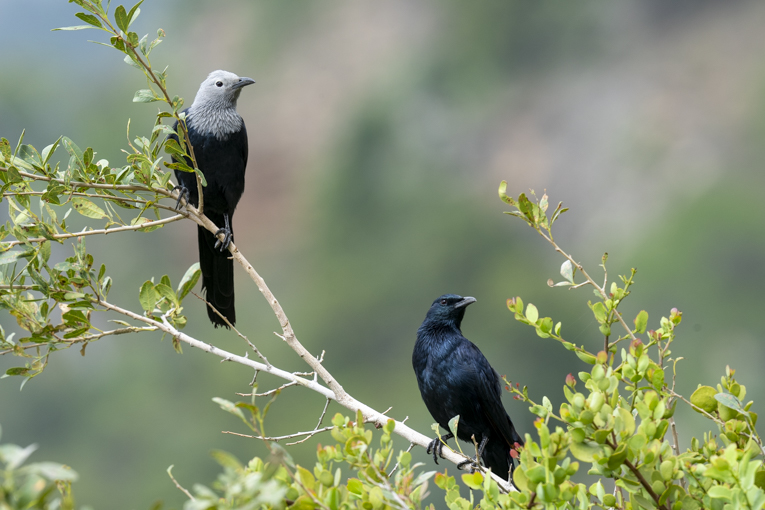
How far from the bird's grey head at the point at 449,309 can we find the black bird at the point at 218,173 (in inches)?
33.5

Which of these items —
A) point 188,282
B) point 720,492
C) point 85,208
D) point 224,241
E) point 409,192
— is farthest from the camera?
point 409,192

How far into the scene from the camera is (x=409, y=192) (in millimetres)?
8297

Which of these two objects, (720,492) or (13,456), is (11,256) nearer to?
(13,456)

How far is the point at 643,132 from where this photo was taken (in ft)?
25.5

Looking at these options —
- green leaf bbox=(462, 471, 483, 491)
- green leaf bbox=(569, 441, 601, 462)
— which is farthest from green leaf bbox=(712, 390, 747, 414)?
green leaf bbox=(462, 471, 483, 491)

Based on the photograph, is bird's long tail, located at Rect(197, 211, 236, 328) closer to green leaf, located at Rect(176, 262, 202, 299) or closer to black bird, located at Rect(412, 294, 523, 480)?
green leaf, located at Rect(176, 262, 202, 299)

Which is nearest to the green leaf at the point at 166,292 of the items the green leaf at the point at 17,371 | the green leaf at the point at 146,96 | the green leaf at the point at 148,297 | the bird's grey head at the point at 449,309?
the green leaf at the point at 148,297

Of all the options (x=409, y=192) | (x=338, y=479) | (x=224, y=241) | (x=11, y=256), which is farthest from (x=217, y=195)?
(x=409, y=192)

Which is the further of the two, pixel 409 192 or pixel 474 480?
pixel 409 192

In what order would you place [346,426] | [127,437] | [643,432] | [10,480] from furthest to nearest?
[127,437] → [346,426] → [643,432] → [10,480]

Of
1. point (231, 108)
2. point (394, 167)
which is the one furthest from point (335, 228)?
point (231, 108)

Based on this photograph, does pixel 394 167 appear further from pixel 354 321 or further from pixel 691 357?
pixel 691 357

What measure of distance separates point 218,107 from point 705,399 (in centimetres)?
231

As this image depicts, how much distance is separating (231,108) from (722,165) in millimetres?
6758
